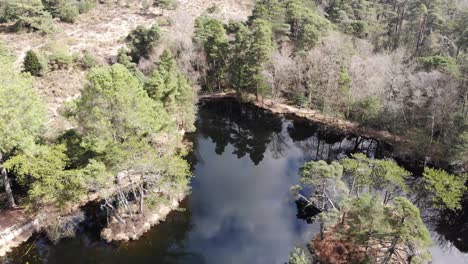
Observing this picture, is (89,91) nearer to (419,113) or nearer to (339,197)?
(339,197)

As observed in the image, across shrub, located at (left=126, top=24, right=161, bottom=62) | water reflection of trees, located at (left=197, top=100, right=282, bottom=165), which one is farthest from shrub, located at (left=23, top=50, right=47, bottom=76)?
water reflection of trees, located at (left=197, top=100, right=282, bottom=165)

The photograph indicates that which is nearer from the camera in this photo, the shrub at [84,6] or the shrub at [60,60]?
the shrub at [60,60]

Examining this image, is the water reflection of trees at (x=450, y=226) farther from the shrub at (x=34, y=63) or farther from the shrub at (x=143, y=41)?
the shrub at (x=34, y=63)

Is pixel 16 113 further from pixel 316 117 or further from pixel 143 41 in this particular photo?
pixel 316 117

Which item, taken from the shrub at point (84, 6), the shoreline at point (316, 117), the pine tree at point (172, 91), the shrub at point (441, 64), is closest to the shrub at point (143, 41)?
the shoreline at point (316, 117)

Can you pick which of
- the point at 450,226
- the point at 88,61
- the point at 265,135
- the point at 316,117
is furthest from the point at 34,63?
the point at 450,226

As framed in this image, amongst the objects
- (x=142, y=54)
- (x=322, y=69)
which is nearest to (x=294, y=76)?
(x=322, y=69)
